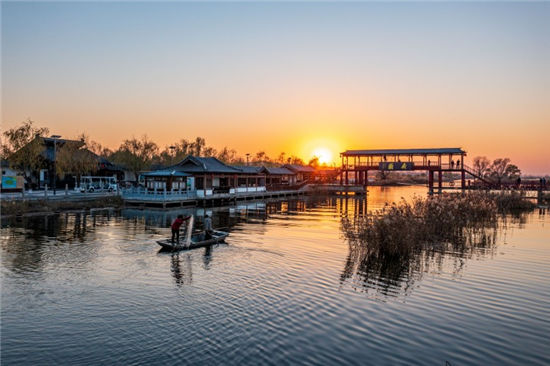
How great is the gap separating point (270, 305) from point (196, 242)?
9805 mm

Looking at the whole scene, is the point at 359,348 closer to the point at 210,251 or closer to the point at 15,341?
the point at 15,341

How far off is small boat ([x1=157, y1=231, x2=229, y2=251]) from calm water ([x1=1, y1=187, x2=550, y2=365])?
1.72 ft

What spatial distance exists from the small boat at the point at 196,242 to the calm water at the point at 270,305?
525 mm

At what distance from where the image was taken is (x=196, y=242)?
21.3 metres

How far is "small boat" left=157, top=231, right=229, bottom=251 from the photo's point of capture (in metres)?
19.8

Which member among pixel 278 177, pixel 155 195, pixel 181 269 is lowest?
pixel 181 269

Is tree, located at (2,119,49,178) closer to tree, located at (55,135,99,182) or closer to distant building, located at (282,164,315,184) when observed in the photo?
tree, located at (55,135,99,182)

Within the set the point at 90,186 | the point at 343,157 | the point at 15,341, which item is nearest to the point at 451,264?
the point at 15,341

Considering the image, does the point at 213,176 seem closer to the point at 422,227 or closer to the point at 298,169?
the point at 298,169

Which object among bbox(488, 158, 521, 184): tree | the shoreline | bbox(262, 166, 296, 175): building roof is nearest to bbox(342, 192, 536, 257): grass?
the shoreline

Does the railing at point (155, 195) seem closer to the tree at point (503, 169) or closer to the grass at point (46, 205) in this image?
the grass at point (46, 205)

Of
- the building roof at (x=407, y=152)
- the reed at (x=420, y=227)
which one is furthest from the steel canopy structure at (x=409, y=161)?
the reed at (x=420, y=227)

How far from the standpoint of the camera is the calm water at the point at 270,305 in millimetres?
9336

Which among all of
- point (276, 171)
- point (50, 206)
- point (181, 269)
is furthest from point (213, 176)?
point (181, 269)
